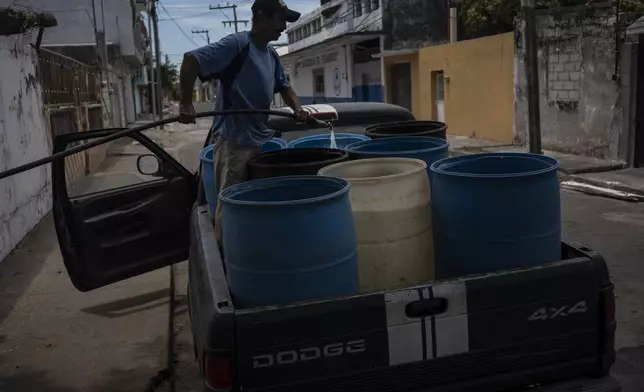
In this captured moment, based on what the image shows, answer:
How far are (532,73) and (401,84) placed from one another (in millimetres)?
12939

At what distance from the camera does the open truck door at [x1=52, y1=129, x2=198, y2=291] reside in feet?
12.9

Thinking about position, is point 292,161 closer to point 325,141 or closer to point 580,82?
point 325,141

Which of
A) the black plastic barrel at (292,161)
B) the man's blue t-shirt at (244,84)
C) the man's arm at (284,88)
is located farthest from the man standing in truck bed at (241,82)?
the black plastic barrel at (292,161)

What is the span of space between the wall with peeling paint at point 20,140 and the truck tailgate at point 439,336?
17.8 feet

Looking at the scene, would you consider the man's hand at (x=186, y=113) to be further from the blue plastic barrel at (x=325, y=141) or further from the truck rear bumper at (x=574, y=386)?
the truck rear bumper at (x=574, y=386)

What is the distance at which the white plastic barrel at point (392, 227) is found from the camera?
2.43m

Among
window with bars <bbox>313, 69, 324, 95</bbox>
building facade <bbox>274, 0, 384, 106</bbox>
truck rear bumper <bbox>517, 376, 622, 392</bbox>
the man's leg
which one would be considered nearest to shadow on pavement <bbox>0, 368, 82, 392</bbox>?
the man's leg

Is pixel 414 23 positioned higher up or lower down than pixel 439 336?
higher up

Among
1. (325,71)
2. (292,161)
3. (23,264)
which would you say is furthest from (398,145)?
(325,71)

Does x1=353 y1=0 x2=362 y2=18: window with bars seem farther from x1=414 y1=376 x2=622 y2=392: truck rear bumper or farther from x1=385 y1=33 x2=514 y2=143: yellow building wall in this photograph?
x1=414 y1=376 x2=622 y2=392: truck rear bumper

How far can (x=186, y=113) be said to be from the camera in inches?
128

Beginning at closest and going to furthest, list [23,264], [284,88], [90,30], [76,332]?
[284,88]
[76,332]
[23,264]
[90,30]

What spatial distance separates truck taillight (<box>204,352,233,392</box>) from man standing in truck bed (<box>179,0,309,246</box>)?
4.59 feet

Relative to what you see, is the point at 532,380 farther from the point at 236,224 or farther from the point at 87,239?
the point at 87,239
